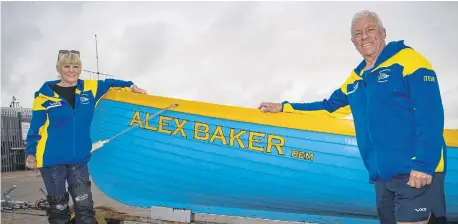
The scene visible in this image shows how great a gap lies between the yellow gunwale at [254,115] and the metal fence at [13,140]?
14861 millimetres

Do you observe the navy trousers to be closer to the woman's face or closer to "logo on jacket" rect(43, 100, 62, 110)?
"logo on jacket" rect(43, 100, 62, 110)

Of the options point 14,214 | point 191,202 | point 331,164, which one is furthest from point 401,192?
point 14,214

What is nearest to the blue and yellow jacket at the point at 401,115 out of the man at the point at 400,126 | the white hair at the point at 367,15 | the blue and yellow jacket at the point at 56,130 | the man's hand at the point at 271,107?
the man at the point at 400,126

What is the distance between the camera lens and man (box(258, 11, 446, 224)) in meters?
1.75

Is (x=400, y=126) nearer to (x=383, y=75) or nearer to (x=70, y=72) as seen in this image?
(x=383, y=75)

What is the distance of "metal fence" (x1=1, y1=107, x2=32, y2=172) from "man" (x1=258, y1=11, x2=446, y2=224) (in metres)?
17.2

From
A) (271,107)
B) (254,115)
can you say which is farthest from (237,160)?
(271,107)

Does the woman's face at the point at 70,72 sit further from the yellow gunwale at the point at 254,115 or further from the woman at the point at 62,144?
the yellow gunwale at the point at 254,115

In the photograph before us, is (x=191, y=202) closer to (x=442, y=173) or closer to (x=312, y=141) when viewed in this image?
(x=312, y=141)

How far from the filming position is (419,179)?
5.69 feet

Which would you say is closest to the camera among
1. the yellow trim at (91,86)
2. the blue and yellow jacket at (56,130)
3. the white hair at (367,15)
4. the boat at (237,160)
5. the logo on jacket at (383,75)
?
the logo on jacket at (383,75)

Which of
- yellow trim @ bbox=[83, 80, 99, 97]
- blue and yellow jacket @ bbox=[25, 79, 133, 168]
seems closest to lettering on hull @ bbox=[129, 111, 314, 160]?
yellow trim @ bbox=[83, 80, 99, 97]

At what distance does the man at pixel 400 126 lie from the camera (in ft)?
5.74

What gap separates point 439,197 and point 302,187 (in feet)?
5.62
